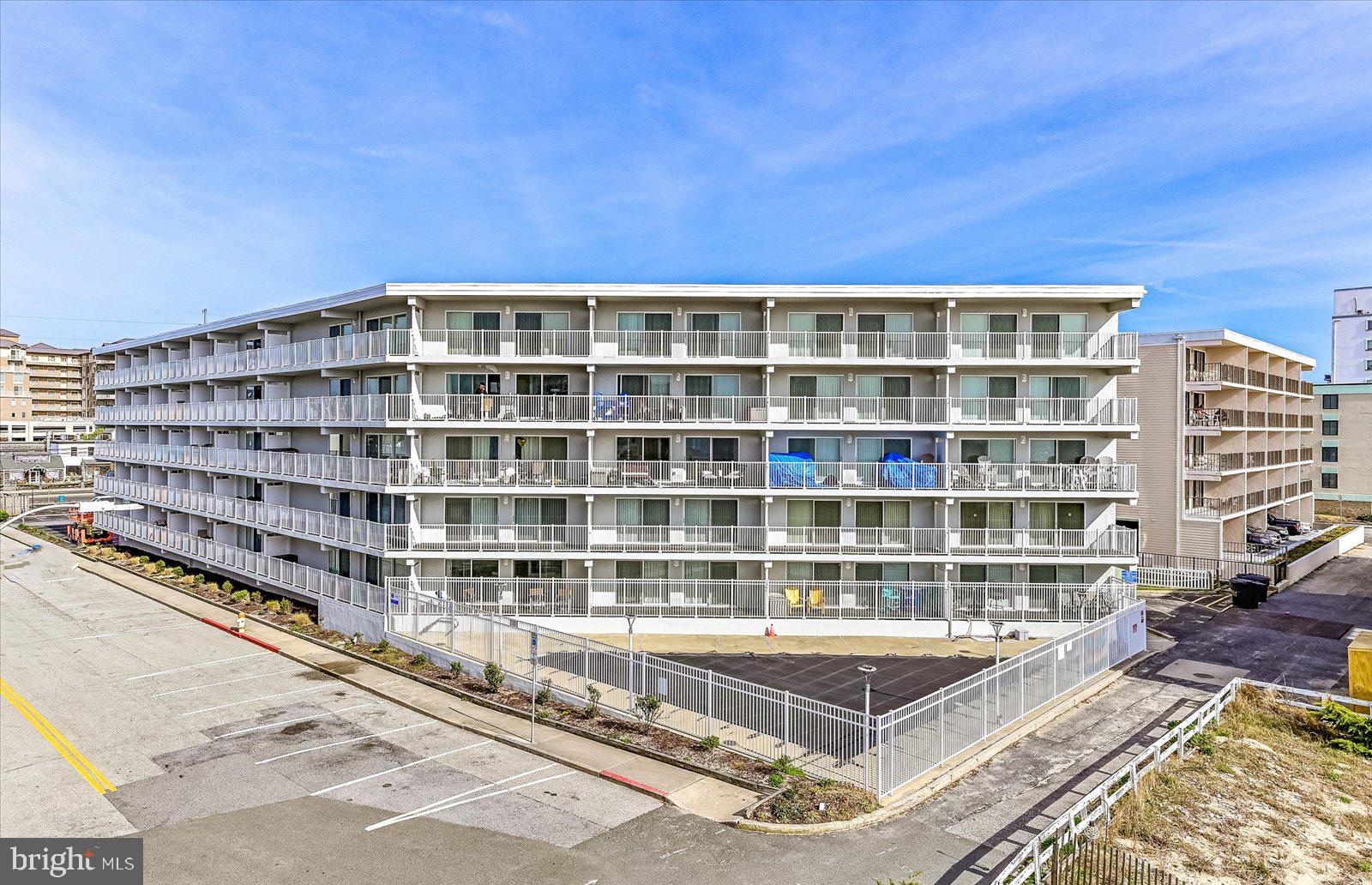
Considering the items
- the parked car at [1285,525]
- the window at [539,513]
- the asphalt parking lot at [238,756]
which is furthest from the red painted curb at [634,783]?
the parked car at [1285,525]

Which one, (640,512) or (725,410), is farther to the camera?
(640,512)

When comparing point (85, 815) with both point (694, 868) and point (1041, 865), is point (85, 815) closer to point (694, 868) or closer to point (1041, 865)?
point (694, 868)

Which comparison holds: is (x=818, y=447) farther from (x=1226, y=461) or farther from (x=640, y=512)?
(x=1226, y=461)

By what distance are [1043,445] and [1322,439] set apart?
59.1 m

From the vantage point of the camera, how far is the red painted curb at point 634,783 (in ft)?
48.2

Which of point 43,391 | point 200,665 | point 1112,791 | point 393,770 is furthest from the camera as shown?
point 43,391

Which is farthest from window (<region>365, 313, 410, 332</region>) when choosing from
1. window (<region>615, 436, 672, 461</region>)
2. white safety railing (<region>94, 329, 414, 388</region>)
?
window (<region>615, 436, 672, 461</region>)

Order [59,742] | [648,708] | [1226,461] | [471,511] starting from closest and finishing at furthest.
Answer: [648,708]
[59,742]
[471,511]
[1226,461]

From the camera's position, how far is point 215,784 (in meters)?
15.4

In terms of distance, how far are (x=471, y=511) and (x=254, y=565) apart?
1199 cm

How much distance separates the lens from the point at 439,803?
14531 mm

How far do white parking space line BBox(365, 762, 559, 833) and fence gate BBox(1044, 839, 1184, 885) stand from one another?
9976mm

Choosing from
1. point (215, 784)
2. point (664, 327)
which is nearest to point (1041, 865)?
point (215, 784)

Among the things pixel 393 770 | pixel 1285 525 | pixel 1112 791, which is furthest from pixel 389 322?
pixel 1285 525
